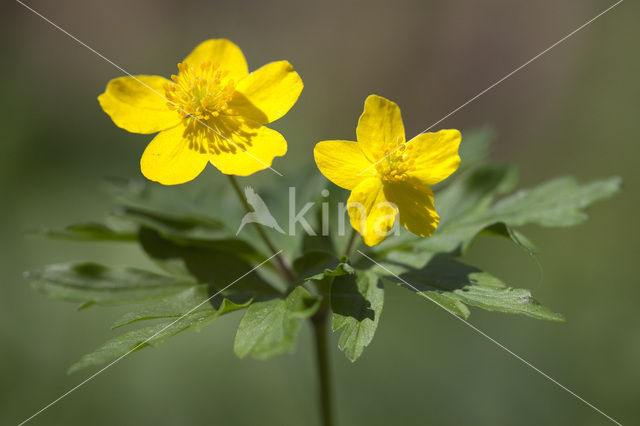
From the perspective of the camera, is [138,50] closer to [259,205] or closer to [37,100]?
[37,100]

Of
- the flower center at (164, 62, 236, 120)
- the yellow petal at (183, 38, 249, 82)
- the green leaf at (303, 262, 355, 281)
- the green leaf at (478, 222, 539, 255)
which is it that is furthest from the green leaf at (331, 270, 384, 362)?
the yellow petal at (183, 38, 249, 82)

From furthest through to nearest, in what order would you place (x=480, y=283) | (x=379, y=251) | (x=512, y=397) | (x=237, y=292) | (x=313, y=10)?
1. (x=313, y=10)
2. (x=512, y=397)
3. (x=379, y=251)
4. (x=237, y=292)
5. (x=480, y=283)

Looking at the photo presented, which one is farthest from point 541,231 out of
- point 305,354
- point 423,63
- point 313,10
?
point 313,10

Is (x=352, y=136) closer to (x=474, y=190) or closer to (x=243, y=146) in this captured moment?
(x=474, y=190)

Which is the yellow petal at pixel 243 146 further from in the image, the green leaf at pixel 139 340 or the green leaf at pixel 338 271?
the green leaf at pixel 139 340

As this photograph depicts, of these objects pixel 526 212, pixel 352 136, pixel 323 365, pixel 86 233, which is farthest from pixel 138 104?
pixel 352 136

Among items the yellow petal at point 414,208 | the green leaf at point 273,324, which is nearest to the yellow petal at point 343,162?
the yellow petal at point 414,208

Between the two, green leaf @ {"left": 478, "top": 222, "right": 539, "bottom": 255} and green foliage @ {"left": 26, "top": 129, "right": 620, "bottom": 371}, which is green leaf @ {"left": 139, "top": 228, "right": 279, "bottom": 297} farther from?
green leaf @ {"left": 478, "top": 222, "right": 539, "bottom": 255}
